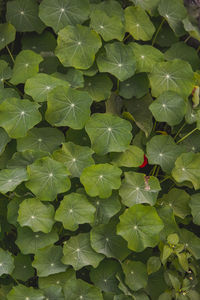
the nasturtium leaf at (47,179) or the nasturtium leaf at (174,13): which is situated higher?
the nasturtium leaf at (174,13)

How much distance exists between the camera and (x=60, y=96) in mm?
2707

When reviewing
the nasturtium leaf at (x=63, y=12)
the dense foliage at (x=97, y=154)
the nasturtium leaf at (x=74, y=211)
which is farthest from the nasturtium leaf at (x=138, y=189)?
the nasturtium leaf at (x=63, y=12)

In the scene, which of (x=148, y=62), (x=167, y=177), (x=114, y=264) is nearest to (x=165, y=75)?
(x=148, y=62)

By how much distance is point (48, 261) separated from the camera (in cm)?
273

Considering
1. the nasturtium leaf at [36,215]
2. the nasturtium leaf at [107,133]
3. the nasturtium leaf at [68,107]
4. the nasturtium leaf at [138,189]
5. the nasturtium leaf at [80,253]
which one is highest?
the nasturtium leaf at [68,107]

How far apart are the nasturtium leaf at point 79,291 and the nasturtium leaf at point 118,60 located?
1.30 meters

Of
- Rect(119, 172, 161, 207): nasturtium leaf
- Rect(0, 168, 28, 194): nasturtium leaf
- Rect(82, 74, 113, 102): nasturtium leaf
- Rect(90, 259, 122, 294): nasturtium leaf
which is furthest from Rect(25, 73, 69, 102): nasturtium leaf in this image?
Rect(90, 259, 122, 294): nasturtium leaf

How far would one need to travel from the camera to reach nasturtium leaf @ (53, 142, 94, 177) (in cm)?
269

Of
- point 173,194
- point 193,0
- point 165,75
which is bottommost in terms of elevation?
point 173,194

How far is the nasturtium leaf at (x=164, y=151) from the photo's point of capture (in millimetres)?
2836

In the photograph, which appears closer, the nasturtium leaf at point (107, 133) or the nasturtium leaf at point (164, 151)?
the nasturtium leaf at point (107, 133)

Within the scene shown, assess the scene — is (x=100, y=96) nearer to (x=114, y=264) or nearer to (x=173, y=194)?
(x=173, y=194)

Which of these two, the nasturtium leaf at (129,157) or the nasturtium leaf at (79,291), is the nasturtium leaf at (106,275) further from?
the nasturtium leaf at (129,157)

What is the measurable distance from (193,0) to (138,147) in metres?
1.18
